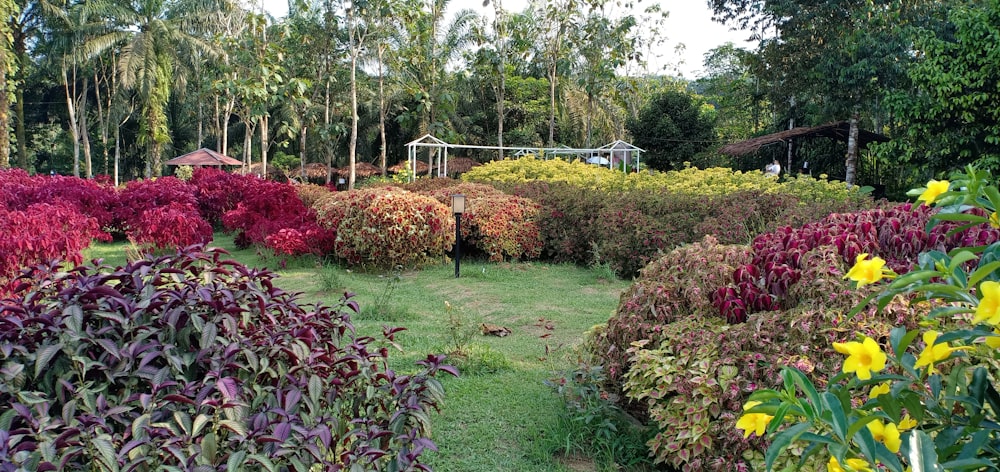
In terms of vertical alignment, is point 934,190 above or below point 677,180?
below

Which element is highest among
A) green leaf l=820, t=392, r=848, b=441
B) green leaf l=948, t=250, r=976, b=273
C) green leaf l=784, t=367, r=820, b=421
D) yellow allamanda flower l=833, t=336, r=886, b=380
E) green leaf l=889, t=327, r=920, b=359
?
green leaf l=948, t=250, r=976, b=273

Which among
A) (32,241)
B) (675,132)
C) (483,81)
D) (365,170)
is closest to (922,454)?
(32,241)

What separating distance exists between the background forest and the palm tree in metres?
0.08

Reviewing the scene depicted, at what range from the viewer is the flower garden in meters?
1.03

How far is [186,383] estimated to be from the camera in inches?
70.2

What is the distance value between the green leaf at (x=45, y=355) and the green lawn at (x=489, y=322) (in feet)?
5.14

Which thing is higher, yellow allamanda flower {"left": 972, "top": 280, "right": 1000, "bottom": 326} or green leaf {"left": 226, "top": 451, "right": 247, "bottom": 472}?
yellow allamanda flower {"left": 972, "top": 280, "right": 1000, "bottom": 326}

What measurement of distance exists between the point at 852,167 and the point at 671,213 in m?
12.7

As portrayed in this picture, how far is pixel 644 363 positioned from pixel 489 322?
2766mm

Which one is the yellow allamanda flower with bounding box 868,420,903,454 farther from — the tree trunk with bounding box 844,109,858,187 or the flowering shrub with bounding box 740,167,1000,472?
the tree trunk with bounding box 844,109,858,187

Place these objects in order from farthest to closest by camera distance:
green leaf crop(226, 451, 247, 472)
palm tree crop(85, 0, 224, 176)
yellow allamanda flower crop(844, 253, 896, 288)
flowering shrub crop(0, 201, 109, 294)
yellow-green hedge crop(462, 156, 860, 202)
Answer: palm tree crop(85, 0, 224, 176), yellow-green hedge crop(462, 156, 860, 202), flowering shrub crop(0, 201, 109, 294), green leaf crop(226, 451, 247, 472), yellow allamanda flower crop(844, 253, 896, 288)

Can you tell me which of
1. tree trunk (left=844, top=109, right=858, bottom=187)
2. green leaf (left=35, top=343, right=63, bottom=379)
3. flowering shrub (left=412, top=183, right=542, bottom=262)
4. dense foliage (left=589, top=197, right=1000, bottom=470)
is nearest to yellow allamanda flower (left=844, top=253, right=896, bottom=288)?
dense foliage (left=589, top=197, right=1000, bottom=470)

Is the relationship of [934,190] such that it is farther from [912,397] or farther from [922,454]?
[922,454]

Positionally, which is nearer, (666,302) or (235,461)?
(235,461)
